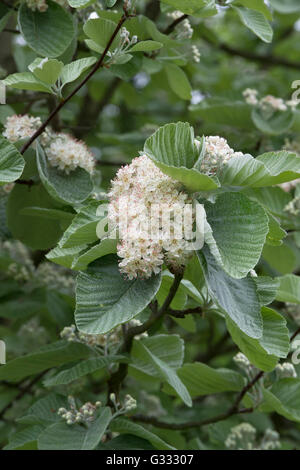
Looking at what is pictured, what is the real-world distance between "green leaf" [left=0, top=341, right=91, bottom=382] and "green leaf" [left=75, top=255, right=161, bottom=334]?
22.8 inches

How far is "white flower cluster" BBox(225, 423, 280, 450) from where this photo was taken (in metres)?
2.66

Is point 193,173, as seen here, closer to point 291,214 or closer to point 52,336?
point 291,214

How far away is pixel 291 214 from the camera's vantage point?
8.67ft

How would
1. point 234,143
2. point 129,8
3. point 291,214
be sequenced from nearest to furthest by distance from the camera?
point 129,8 → point 291,214 → point 234,143

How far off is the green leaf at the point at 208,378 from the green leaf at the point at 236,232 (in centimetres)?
81

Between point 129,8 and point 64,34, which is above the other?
point 129,8

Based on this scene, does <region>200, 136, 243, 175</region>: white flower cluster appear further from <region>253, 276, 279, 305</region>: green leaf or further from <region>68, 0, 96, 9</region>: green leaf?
<region>68, 0, 96, 9</region>: green leaf

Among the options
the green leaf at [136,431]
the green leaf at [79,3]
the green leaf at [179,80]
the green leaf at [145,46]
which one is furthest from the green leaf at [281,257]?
the green leaf at [79,3]

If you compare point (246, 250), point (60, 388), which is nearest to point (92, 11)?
point (246, 250)

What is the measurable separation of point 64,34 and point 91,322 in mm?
1163

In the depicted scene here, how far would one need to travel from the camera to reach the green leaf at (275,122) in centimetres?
297

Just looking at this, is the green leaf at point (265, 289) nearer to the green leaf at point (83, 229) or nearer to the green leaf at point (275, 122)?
the green leaf at point (83, 229)

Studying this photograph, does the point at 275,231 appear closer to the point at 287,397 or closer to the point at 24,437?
the point at 287,397

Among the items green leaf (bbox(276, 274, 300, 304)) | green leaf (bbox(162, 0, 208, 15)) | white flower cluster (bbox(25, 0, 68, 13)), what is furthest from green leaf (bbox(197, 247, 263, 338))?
white flower cluster (bbox(25, 0, 68, 13))
